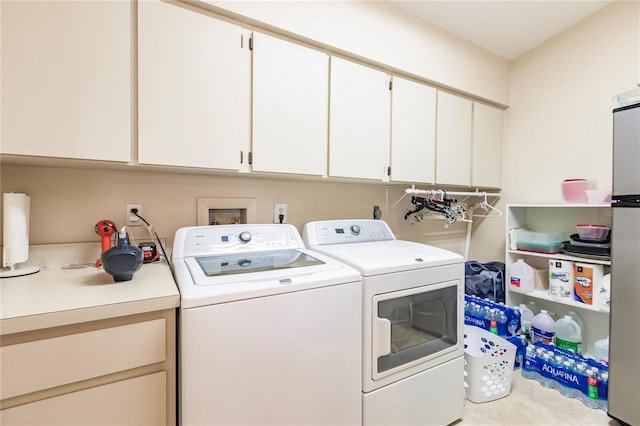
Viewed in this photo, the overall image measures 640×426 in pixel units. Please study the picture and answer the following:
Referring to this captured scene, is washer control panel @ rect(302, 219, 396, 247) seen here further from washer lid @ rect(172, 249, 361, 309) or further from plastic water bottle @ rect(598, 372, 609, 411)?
plastic water bottle @ rect(598, 372, 609, 411)

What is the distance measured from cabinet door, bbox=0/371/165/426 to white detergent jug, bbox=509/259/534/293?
2554 millimetres

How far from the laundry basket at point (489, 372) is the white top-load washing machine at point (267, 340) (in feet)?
3.04

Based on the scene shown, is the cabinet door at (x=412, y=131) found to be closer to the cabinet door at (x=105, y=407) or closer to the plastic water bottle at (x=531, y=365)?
the plastic water bottle at (x=531, y=365)

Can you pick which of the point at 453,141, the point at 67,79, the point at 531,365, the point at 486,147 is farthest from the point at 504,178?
the point at 67,79

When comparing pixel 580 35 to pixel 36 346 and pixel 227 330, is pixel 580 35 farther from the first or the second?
pixel 36 346

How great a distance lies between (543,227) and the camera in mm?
2508

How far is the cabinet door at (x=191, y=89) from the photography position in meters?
1.22

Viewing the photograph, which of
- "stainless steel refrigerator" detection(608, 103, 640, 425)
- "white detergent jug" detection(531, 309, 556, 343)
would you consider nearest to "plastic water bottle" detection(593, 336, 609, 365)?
"white detergent jug" detection(531, 309, 556, 343)

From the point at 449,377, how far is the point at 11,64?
231cm

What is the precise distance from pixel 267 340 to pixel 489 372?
1.56 metres

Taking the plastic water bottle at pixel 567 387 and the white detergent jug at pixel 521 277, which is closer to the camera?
the plastic water bottle at pixel 567 387

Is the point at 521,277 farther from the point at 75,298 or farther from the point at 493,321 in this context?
the point at 75,298

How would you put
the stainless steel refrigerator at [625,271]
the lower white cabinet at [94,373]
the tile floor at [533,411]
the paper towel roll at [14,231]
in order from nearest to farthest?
the lower white cabinet at [94,373] → the paper towel roll at [14,231] → the stainless steel refrigerator at [625,271] → the tile floor at [533,411]

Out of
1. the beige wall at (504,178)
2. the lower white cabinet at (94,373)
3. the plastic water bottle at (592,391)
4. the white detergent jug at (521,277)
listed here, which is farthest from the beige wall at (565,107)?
the lower white cabinet at (94,373)
